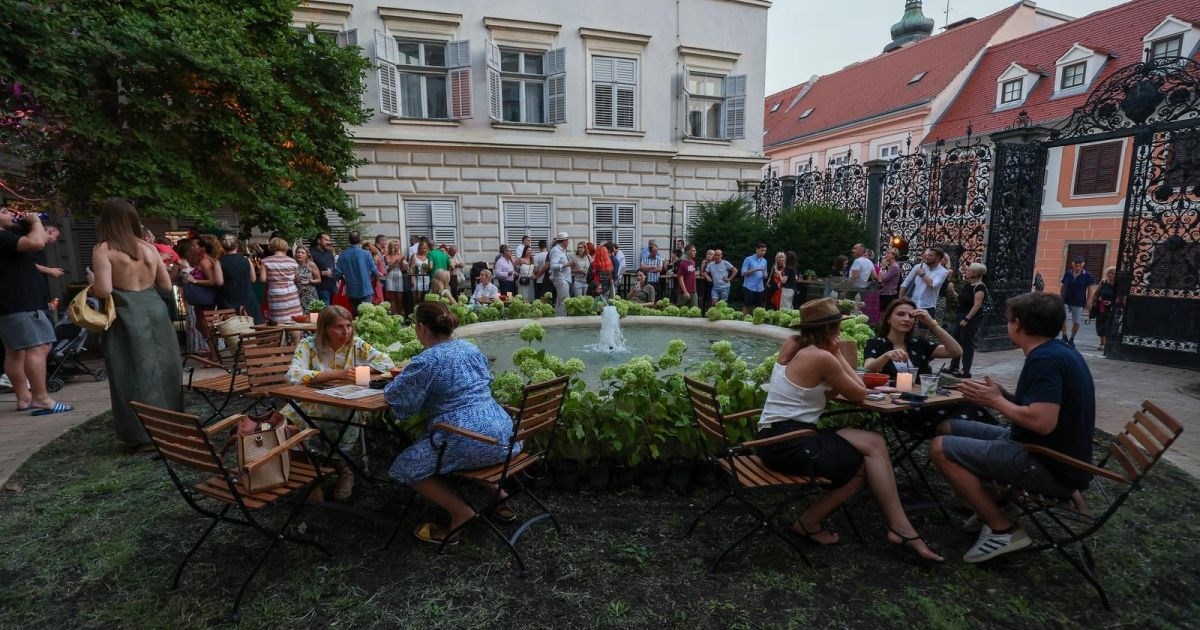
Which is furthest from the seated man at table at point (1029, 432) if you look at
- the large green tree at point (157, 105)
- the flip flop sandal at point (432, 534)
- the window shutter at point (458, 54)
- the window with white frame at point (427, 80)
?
the window shutter at point (458, 54)

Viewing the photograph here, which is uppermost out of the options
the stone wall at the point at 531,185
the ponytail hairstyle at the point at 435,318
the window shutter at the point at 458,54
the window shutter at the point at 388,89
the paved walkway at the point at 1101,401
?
the window shutter at the point at 458,54

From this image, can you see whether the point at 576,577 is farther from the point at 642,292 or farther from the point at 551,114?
the point at 551,114

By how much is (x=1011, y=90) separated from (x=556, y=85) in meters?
18.8

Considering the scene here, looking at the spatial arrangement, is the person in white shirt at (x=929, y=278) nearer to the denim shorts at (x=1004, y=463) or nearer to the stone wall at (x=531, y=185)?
the denim shorts at (x=1004, y=463)

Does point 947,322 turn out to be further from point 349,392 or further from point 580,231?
point 580,231

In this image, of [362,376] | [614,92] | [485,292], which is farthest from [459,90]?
[362,376]

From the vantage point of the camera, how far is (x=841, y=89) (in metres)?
30.4

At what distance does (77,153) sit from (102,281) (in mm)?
5278

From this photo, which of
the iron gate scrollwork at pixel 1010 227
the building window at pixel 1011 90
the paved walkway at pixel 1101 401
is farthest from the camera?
the building window at pixel 1011 90

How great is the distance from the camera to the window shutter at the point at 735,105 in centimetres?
1636

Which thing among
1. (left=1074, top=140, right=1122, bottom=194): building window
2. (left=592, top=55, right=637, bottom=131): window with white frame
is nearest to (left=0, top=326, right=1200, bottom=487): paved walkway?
(left=592, top=55, right=637, bottom=131): window with white frame

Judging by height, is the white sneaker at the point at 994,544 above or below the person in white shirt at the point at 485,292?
below

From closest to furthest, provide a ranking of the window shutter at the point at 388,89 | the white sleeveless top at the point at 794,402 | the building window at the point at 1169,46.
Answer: the white sleeveless top at the point at 794,402 → the window shutter at the point at 388,89 → the building window at the point at 1169,46

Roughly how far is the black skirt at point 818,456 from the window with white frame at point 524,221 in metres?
12.7
